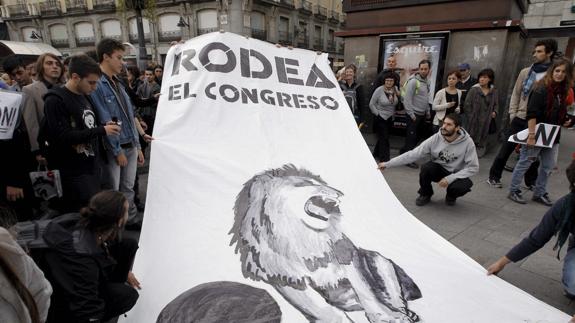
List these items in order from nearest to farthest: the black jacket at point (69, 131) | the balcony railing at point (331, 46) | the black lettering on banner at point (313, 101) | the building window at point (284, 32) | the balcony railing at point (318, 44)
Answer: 1. the black jacket at point (69, 131)
2. the black lettering on banner at point (313, 101)
3. the building window at point (284, 32)
4. the balcony railing at point (318, 44)
5. the balcony railing at point (331, 46)

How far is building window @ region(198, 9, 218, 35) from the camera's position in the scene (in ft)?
75.7

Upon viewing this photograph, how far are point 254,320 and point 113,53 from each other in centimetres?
233

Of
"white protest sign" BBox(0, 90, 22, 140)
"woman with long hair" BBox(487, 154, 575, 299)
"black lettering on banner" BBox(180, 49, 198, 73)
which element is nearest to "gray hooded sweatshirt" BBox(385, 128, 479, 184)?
"woman with long hair" BBox(487, 154, 575, 299)

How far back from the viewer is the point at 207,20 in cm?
2328

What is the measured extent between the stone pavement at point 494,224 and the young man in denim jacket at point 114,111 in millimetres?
2847

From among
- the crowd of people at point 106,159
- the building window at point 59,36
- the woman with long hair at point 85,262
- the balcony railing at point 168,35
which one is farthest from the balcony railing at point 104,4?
the woman with long hair at point 85,262

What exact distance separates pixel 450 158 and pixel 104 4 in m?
29.1

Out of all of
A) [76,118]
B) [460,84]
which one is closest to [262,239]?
[76,118]

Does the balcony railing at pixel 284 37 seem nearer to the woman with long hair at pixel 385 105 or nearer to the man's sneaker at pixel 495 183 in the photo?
the woman with long hair at pixel 385 105

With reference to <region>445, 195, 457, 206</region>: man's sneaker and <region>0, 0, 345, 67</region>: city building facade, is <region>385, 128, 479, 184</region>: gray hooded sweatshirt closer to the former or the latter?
<region>445, 195, 457, 206</region>: man's sneaker

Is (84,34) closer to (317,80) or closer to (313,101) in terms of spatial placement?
(317,80)

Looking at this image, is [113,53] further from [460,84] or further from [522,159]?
[460,84]

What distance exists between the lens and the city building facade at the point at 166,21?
2308cm

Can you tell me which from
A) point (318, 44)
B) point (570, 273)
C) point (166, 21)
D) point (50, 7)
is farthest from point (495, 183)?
point (50, 7)
